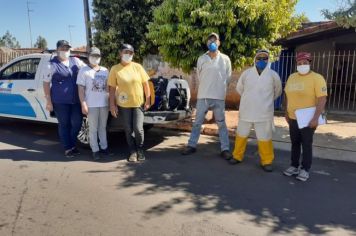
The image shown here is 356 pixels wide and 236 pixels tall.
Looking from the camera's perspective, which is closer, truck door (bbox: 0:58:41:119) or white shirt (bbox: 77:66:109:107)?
white shirt (bbox: 77:66:109:107)

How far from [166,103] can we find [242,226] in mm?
2955

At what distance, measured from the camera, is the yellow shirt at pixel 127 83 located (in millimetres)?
5195

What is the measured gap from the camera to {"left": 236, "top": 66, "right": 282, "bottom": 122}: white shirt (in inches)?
197

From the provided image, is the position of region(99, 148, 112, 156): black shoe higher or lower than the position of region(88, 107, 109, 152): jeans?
lower

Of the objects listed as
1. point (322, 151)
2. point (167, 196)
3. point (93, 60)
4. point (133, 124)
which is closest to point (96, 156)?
point (133, 124)

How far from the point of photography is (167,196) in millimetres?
4141

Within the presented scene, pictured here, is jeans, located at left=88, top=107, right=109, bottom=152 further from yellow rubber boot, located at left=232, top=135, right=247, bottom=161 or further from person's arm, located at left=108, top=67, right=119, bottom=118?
yellow rubber boot, located at left=232, top=135, right=247, bottom=161

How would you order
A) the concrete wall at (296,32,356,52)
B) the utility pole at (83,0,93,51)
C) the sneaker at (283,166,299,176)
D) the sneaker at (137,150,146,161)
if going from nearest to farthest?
1. the sneaker at (283,166,299,176)
2. the sneaker at (137,150,146,161)
3. the utility pole at (83,0,93,51)
4. the concrete wall at (296,32,356,52)

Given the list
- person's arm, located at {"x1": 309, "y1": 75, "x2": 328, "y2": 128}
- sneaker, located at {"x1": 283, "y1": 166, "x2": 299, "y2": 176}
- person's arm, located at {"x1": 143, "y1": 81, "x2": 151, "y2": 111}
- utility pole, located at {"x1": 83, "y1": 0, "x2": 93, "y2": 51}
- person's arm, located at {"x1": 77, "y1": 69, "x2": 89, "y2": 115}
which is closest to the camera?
person's arm, located at {"x1": 309, "y1": 75, "x2": 328, "y2": 128}

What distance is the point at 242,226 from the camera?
11.3ft

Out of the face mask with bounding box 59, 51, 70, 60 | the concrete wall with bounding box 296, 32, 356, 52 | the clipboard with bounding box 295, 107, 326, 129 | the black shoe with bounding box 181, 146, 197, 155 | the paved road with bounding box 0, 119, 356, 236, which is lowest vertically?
the paved road with bounding box 0, 119, 356, 236

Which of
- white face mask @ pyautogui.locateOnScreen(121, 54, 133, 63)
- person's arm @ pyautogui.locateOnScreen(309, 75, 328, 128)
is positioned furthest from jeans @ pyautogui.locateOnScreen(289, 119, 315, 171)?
white face mask @ pyautogui.locateOnScreen(121, 54, 133, 63)

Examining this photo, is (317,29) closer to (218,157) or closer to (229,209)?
(218,157)

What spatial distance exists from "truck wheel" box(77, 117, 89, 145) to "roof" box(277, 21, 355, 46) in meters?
7.20
